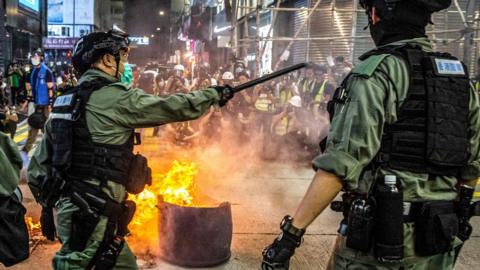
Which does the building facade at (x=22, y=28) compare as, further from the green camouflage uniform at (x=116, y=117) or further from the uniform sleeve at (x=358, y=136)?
the uniform sleeve at (x=358, y=136)

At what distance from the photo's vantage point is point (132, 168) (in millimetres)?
2932

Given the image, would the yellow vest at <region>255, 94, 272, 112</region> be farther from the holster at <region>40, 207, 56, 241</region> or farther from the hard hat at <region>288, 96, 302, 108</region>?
the holster at <region>40, 207, 56, 241</region>

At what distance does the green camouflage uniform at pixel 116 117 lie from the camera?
2.78 meters

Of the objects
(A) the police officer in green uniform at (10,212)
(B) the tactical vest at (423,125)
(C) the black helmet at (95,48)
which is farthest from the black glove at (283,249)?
(C) the black helmet at (95,48)

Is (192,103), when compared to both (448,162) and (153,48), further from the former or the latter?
(153,48)

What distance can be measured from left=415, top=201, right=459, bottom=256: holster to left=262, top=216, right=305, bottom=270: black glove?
1.68ft

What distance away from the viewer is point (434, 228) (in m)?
1.97

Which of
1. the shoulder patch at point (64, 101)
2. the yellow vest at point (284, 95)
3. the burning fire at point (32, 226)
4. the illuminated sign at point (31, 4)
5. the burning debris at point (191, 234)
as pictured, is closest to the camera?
the shoulder patch at point (64, 101)

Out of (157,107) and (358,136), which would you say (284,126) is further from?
(358,136)

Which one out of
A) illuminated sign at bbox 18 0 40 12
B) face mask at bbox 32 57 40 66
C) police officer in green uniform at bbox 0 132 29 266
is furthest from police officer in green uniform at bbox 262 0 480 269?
illuminated sign at bbox 18 0 40 12

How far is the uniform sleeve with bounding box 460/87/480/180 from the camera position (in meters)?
2.16

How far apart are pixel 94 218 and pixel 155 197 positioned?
2.09 meters

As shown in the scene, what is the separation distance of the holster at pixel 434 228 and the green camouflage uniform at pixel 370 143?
29 millimetres

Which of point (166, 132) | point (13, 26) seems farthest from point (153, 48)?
point (166, 132)
